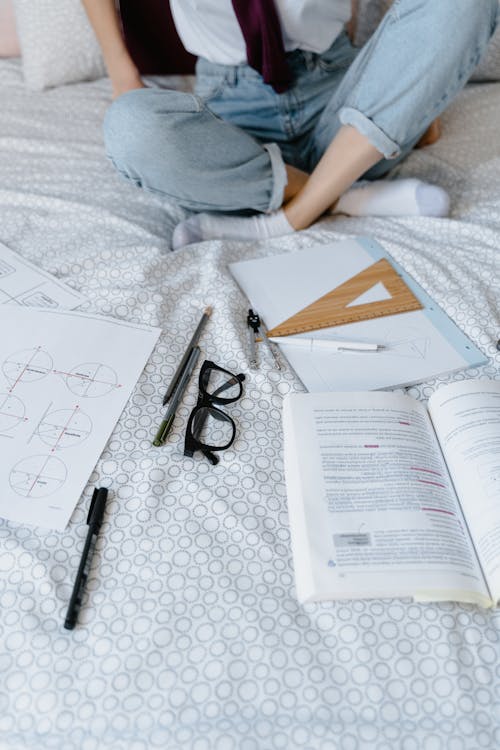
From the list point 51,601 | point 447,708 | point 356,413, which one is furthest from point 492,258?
point 51,601

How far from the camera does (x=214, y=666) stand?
540 mm

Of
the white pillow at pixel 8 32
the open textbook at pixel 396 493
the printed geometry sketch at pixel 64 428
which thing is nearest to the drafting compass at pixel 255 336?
the open textbook at pixel 396 493

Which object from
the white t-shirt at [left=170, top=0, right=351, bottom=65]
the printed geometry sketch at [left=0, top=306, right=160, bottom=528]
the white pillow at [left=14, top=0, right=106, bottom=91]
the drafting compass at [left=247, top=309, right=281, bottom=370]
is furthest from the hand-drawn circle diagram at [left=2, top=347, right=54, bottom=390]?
the white pillow at [left=14, top=0, right=106, bottom=91]

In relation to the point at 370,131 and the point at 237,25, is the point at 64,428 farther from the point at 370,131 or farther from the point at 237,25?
the point at 237,25

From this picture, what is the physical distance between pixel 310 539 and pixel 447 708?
0.57ft

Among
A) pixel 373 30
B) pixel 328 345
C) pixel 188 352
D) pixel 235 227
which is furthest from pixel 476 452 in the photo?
pixel 373 30

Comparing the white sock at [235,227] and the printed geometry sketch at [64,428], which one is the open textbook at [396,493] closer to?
the printed geometry sketch at [64,428]

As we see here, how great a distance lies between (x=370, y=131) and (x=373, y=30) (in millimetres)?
482

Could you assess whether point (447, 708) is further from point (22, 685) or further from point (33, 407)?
point (33, 407)

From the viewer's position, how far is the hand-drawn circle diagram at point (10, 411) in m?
0.70

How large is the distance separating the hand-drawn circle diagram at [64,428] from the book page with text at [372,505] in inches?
8.9

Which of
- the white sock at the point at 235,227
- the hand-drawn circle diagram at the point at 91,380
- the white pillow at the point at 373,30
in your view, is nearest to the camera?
the hand-drawn circle diagram at the point at 91,380

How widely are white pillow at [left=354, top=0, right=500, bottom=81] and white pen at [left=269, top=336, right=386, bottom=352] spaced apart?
2.67 ft

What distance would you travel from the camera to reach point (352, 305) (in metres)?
0.87
